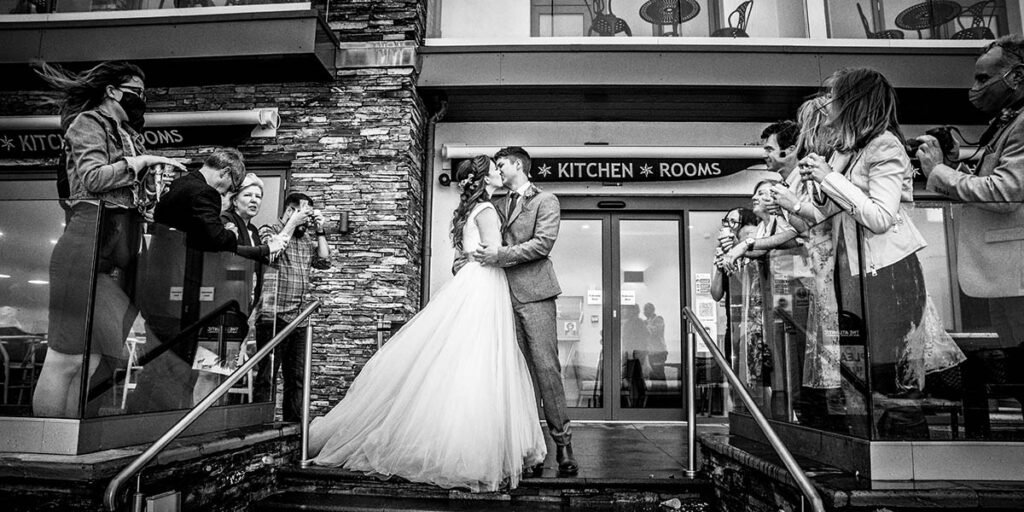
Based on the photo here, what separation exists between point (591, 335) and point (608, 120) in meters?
2.47

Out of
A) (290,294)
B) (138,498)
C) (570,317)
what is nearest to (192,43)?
(290,294)

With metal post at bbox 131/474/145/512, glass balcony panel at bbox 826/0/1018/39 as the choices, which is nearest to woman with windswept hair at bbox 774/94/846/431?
metal post at bbox 131/474/145/512

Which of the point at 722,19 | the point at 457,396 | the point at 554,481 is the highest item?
the point at 722,19

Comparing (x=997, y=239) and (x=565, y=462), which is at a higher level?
(x=997, y=239)

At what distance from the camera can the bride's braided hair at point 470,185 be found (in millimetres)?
4023

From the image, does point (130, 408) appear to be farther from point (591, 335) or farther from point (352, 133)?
point (591, 335)

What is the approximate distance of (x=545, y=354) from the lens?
12.2ft

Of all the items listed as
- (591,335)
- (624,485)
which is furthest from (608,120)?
(624,485)

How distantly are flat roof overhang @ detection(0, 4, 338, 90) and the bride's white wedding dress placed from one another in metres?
3.31

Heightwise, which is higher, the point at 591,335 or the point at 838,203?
the point at 838,203

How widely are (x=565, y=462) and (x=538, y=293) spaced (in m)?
0.97

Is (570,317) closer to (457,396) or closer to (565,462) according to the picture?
(565,462)

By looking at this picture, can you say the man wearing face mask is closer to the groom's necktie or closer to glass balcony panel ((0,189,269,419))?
the groom's necktie

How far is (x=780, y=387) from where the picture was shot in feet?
10.7
